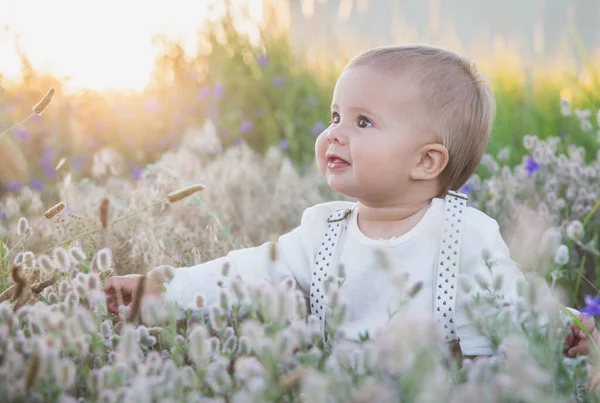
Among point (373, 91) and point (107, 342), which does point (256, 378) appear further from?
point (373, 91)

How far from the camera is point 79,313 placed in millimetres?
1497

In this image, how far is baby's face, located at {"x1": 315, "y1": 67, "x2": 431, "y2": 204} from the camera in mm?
2227

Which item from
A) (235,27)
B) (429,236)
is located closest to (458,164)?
(429,236)

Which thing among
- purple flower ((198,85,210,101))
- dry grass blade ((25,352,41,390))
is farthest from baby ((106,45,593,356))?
purple flower ((198,85,210,101))

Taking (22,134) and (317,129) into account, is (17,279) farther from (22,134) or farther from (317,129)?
(22,134)

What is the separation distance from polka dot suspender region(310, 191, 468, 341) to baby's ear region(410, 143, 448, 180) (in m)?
0.11

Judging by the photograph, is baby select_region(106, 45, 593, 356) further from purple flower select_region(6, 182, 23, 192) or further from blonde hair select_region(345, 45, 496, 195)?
purple flower select_region(6, 182, 23, 192)

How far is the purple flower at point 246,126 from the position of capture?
535 centimetres

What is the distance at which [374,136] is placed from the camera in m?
2.23

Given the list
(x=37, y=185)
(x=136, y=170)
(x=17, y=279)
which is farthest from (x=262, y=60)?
(x=17, y=279)

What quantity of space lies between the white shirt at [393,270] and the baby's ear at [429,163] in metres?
0.11

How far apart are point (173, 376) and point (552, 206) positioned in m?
2.19

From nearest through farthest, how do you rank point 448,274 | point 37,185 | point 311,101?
point 448,274
point 37,185
point 311,101

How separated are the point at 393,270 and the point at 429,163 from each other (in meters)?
0.36
